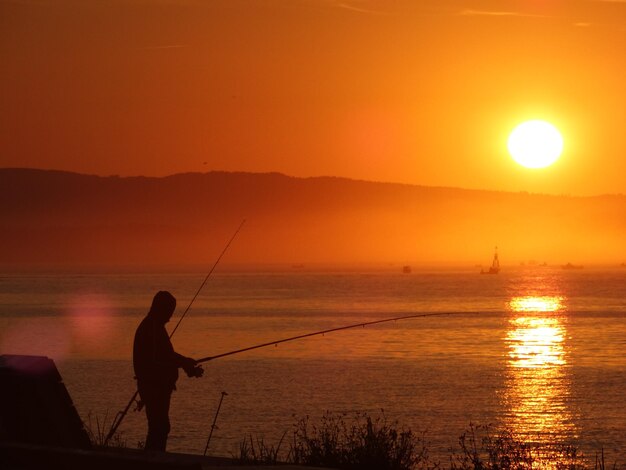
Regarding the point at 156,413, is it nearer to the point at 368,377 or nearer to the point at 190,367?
the point at 190,367

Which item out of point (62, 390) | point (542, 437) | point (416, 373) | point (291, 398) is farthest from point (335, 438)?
point (416, 373)

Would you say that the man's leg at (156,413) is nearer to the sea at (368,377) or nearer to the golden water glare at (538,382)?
the sea at (368,377)

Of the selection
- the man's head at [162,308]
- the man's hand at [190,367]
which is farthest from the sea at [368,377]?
the man's head at [162,308]

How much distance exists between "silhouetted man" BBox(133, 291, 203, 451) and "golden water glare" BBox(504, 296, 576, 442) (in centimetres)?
1631

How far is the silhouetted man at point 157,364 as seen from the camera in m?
9.79

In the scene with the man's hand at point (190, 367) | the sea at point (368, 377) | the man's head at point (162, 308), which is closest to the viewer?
the man's head at point (162, 308)

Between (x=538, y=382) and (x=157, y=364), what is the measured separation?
3206 centimetres

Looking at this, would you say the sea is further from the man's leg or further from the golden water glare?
Result: the man's leg

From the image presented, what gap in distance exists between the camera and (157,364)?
9.84m

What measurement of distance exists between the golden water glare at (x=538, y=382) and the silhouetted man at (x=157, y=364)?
1631 centimetres

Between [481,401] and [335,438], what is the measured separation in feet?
75.0

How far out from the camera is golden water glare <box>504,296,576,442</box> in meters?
27.7

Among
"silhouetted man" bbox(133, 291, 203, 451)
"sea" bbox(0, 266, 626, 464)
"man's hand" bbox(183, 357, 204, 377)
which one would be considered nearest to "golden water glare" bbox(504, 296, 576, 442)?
"sea" bbox(0, 266, 626, 464)

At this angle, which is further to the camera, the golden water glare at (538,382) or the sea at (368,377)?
the golden water glare at (538,382)
